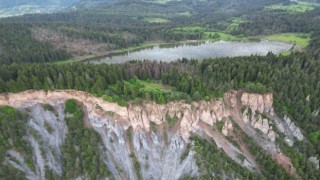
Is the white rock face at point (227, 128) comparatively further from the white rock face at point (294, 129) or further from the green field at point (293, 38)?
the green field at point (293, 38)

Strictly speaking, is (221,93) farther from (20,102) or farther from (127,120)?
(20,102)

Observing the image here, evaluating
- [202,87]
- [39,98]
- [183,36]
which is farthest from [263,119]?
[183,36]

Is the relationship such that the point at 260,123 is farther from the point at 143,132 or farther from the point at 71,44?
the point at 71,44

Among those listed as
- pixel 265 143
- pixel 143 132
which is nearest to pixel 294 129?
pixel 265 143

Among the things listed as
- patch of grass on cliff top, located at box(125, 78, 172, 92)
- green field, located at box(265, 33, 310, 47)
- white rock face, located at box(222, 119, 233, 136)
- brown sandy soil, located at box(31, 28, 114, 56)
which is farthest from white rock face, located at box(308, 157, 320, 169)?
brown sandy soil, located at box(31, 28, 114, 56)

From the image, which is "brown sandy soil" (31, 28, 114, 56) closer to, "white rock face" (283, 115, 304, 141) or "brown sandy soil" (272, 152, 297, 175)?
"white rock face" (283, 115, 304, 141)

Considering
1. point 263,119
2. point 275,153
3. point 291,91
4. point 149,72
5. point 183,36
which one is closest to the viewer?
point 275,153
